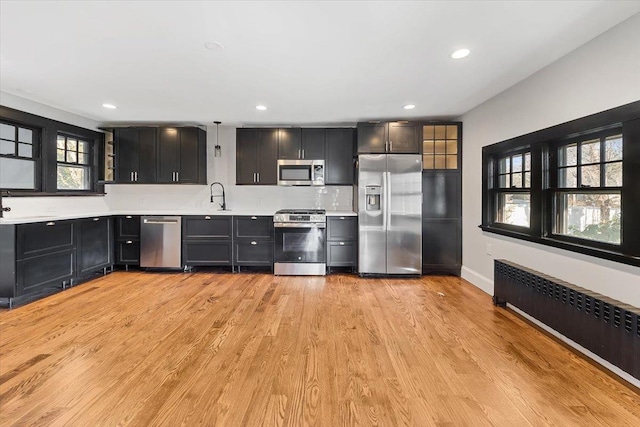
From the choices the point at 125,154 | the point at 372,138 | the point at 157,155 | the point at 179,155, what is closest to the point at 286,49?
the point at 372,138

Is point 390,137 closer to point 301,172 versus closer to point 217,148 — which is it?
point 301,172

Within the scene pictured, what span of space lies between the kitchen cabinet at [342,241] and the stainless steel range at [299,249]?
114 mm

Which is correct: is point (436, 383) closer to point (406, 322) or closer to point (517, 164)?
point (406, 322)

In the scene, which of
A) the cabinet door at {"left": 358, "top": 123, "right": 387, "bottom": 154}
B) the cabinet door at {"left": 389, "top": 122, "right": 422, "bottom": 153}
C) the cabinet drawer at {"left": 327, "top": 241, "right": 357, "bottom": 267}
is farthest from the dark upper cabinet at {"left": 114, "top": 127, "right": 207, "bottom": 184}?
the cabinet door at {"left": 389, "top": 122, "right": 422, "bottom": 153}

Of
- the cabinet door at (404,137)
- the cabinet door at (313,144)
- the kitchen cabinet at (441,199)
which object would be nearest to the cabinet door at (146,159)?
the cabinet door at (313,144)

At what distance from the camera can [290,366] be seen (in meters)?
2.08

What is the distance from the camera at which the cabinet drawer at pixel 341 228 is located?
459 centimetres

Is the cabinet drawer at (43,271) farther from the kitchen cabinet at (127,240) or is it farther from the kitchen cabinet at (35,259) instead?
the kitchen cabinet at (127,240)

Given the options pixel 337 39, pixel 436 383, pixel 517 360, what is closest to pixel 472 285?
pixel 517 360

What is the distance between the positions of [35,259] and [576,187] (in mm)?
5545

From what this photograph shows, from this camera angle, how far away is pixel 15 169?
12.2ft

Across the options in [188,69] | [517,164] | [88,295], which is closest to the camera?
[188,69]

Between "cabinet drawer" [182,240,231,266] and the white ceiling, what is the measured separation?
207 centimetres

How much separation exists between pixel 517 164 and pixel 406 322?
216 centimetres
